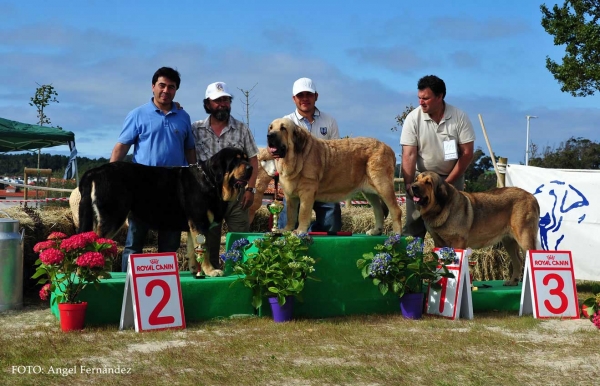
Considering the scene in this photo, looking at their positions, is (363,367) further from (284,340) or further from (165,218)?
(165,218)

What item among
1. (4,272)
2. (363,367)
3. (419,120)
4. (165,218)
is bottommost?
(363,367)

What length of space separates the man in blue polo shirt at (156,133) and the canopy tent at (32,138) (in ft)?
29.7

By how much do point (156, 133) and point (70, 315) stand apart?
82.9 inches

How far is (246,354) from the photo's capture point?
178 inches

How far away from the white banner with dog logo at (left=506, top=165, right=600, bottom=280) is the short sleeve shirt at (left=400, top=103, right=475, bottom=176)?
2.81 metres

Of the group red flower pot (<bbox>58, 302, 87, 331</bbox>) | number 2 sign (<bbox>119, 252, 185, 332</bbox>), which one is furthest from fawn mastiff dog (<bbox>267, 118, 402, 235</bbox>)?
red flower pot (<bbox>58, 302, 87, 331</bbox>)

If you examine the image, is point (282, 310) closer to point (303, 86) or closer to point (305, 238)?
point (305, 238)

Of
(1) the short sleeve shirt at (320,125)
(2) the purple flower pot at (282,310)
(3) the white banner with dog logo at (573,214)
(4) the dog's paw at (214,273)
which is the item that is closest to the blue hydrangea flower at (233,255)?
(4) the dog's paw at (214,273)

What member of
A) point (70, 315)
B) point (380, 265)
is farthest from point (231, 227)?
point (70, 315)

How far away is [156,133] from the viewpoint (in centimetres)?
634

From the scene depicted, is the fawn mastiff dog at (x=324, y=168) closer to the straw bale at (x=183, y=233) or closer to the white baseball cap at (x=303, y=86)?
the white baseball cap at (x=303, y=86)

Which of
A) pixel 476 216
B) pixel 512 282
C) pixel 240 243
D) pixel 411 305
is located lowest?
pixel 411 305

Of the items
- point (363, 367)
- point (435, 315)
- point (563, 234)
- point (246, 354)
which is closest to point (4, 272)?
point (246, 354)

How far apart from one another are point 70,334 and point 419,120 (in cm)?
442
